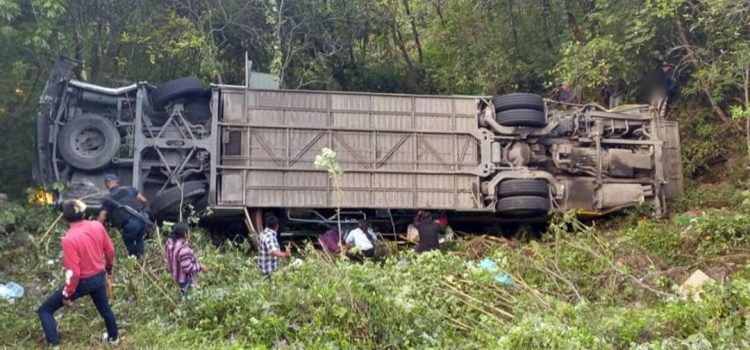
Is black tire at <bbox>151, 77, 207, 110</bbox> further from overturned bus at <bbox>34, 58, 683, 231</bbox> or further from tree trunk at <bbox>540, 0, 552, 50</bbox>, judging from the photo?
tree trunk at <bbox>540, 0, 552, 50</bbox>

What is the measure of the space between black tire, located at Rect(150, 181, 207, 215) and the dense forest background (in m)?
3.25

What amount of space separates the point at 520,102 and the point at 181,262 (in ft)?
20.0

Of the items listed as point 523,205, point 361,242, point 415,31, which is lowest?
point 361,242

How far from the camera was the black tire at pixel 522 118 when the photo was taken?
1093cm

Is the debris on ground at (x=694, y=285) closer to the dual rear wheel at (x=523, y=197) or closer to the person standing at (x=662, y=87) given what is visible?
the dual rear wheel at (x=523, y=197)

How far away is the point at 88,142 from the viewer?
10148mm

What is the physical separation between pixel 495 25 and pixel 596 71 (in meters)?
4.08

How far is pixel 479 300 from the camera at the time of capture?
692 centimetres

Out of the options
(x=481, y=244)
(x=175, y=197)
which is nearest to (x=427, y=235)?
(x=481, y=244)

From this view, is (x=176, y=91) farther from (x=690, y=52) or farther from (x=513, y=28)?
(x=690, y=52)

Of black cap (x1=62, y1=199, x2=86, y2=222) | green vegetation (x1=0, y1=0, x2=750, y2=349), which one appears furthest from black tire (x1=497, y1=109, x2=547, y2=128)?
black cap (x1=62, y1=199, x2=86, y2=222)

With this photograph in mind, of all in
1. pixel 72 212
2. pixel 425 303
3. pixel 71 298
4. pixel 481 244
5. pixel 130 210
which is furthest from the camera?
pixel 481 244

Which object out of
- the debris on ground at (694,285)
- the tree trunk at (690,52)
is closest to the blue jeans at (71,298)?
the debris on ground at (694,285)

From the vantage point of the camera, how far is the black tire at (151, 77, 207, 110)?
406 inches
